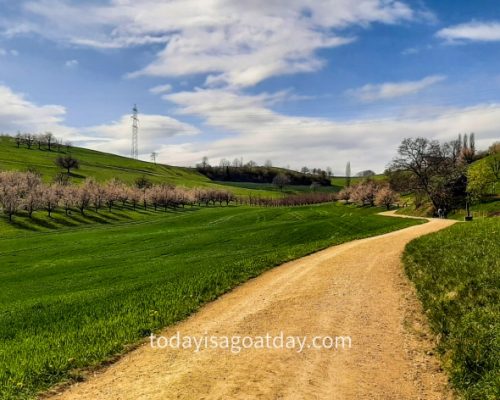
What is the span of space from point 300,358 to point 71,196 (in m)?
124

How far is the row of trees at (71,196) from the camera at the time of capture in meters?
108

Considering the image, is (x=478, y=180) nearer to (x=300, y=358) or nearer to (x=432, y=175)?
(x=432, y=175)

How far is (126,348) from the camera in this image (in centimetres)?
1241

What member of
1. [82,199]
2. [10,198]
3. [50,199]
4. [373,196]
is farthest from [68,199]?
[373,196]

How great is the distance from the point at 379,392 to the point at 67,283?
80.3 ft

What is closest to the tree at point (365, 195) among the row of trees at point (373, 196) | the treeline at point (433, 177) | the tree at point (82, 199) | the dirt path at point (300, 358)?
the row of trees at point (373, 196)

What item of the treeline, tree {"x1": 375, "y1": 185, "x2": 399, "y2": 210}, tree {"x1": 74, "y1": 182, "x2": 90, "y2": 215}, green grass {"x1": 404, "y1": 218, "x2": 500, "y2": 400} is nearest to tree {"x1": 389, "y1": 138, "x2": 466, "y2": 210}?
the treeline

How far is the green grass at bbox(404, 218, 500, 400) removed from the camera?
942 centimetres

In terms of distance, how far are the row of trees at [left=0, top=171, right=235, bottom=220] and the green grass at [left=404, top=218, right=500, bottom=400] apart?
107m

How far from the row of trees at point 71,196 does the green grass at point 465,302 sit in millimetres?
106945

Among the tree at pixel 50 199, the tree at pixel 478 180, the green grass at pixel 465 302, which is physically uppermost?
the tree at pixel 478 180

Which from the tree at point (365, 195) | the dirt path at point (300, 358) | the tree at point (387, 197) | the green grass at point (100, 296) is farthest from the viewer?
the tree at point (365, 195)

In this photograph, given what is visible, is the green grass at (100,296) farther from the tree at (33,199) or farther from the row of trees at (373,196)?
the row of trees at (373,196)

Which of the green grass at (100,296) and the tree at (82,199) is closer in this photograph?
the green grass at (100,296)
